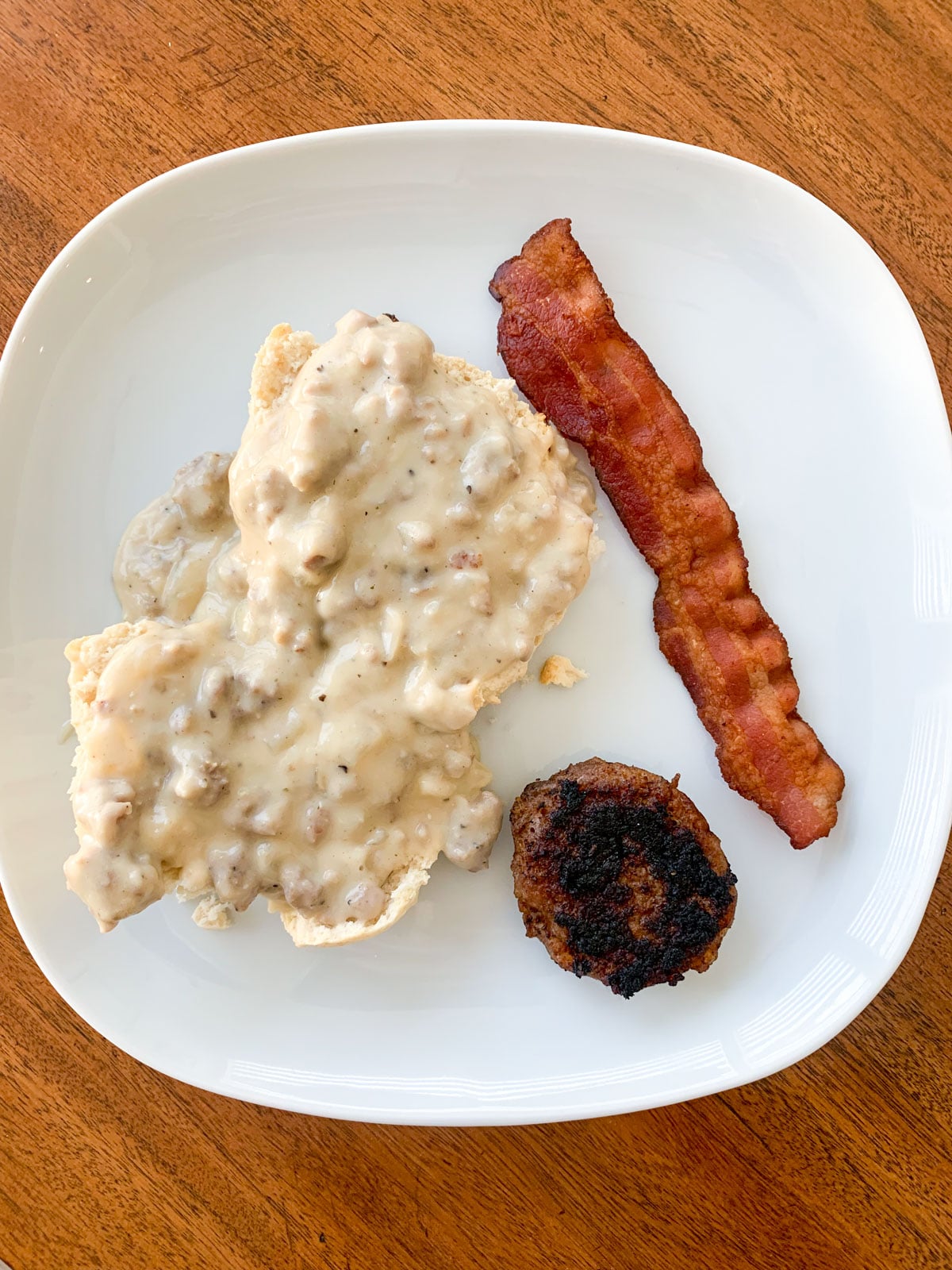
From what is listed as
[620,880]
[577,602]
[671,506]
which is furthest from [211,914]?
[671,506]

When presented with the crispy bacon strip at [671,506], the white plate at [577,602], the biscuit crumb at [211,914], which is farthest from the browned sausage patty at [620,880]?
the biscuit crumb at [211,914]

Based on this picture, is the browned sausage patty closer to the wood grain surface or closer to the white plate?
the white plate

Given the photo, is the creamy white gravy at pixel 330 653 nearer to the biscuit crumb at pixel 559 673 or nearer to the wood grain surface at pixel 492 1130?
the biscuit crumb at pixel 559 673

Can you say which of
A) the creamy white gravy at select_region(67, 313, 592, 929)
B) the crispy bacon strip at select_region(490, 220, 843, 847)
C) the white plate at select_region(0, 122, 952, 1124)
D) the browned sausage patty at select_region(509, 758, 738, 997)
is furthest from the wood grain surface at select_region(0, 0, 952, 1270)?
the creamy white gravy at select_region(67, 313, 592, 929)

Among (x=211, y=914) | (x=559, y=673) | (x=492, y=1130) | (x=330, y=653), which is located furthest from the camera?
(x=492, y=1130)

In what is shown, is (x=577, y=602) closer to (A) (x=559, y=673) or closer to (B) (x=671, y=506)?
(A) (x=559, y=673)
